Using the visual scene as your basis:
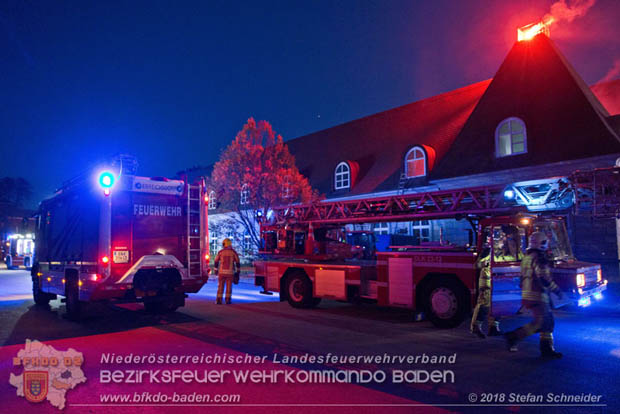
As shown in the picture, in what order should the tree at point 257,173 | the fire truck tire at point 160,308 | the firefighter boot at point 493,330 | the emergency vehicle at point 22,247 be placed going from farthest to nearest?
the emergency vehicle at point 22,247 < the tree at point 257,173 < the fire truck tire at point 160,308 < the firefighter boot at point 493,330

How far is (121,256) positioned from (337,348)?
5.19 m

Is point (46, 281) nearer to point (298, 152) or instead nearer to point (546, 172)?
point (546, 172)

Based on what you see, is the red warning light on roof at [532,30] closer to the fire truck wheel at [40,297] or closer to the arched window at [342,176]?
the arched window at [342,176]

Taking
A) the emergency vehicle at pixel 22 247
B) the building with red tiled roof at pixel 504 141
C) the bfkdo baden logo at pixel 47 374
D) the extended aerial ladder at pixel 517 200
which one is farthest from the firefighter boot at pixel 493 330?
the emergency vehicle at pixel 22 247

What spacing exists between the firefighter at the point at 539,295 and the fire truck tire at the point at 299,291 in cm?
606

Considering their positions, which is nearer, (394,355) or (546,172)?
(394,355)

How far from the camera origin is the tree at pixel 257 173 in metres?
22.2

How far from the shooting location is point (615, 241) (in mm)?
→ 15555

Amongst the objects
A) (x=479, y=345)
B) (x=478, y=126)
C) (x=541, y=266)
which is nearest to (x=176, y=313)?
(x=479, y=345)

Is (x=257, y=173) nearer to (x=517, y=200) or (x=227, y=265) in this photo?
(x=227, y=265)

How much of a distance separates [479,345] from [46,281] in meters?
11.2

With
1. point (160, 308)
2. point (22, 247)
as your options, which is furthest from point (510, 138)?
point (22, 247)

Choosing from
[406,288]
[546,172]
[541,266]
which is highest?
[546,172]

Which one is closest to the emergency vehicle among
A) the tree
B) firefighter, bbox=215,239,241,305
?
the tree
